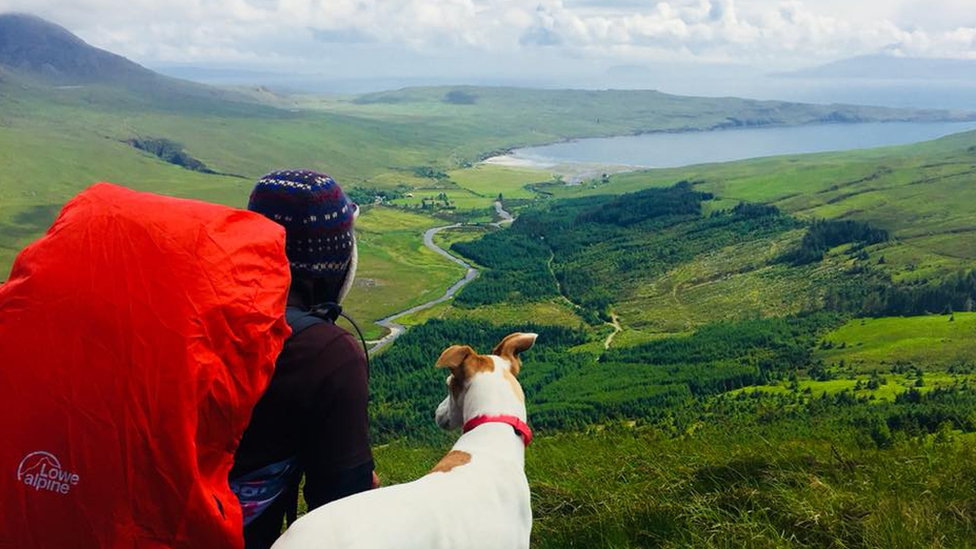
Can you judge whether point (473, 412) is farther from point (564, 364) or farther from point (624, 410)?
point (564, 364)

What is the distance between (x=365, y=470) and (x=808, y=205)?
7463 inches

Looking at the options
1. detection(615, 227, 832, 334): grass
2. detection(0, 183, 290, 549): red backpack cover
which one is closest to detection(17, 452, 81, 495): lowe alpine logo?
detection(0, 183, 290, 549): red backpack cover

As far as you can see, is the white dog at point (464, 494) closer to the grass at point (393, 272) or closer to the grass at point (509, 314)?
the grass at point (393, 272)

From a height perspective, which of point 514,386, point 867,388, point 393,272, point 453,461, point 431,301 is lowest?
point 431,301

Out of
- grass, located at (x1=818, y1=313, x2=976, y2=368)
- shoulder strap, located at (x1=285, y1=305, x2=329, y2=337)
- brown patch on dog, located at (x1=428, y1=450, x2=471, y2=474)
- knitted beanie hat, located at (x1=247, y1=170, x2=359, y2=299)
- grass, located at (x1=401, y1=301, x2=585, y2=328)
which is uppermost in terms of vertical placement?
knitted beanie hat, located at (x1=247, y1=170, x2=359, y2=299)

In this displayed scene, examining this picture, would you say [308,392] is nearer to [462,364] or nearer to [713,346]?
[462,364]

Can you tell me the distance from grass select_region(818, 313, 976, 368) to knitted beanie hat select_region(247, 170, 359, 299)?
9057cm

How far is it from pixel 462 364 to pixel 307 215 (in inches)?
73.3

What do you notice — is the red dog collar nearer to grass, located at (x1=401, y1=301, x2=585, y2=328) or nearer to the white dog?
the white dog

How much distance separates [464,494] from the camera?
427 cm

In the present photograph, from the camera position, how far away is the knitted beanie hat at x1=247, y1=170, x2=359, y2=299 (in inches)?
154

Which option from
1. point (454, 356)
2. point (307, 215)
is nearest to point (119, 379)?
point (307, 215)

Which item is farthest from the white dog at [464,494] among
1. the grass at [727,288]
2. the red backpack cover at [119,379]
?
the grass at [727,288]

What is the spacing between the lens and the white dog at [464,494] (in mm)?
3430
